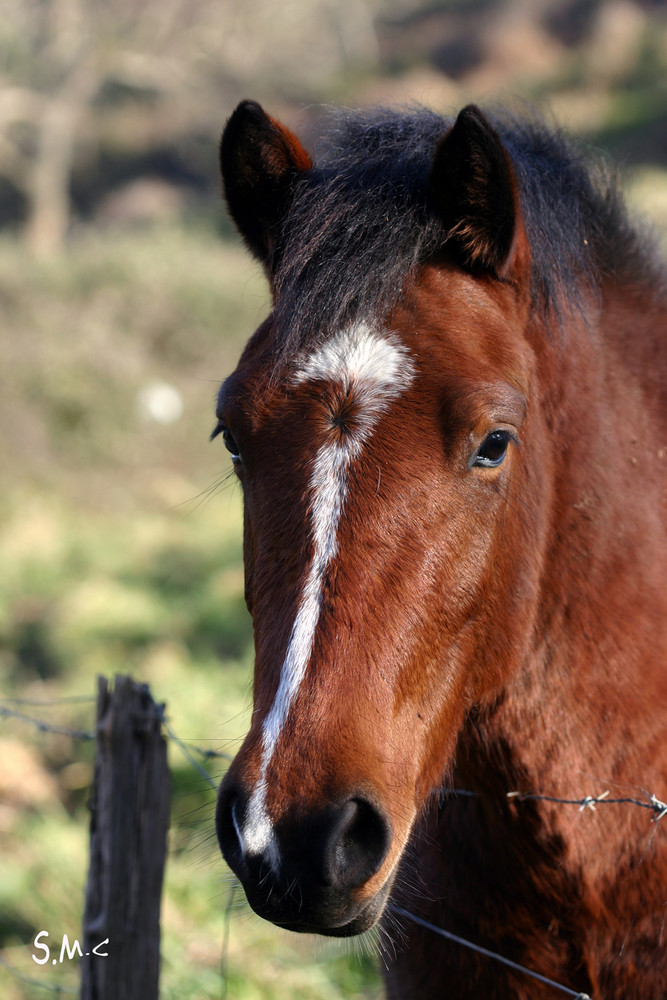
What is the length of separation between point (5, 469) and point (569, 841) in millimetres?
12151

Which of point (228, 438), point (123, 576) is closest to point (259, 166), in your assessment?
point (228, 438)

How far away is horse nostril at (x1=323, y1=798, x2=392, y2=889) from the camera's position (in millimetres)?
1448

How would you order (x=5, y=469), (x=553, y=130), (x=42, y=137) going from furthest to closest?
(x=42, y=137) < (x=5, y=469) < (x=553, y=130)

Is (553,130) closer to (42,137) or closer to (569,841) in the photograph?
(569,841)

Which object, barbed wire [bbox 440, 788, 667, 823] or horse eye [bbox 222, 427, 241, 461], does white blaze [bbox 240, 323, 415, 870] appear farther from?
barbed wire [bbox 440, 788, 667, 823]

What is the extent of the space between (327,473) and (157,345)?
14867 millimetres

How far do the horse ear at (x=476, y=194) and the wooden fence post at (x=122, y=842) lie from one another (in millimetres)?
1586

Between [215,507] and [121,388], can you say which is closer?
[215,507]

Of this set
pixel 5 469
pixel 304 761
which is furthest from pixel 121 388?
pixel 304 761

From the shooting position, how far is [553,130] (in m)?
2.54

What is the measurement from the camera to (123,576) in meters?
10.5

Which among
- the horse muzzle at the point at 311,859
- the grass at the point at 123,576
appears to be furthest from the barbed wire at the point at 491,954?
the horse muzzle at the point at 311,859

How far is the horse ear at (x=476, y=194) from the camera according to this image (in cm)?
187

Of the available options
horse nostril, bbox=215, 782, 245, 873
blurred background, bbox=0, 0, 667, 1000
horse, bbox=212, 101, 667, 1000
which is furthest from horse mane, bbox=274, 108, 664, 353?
horse nostril, bbox=215, 782, 245, 873
